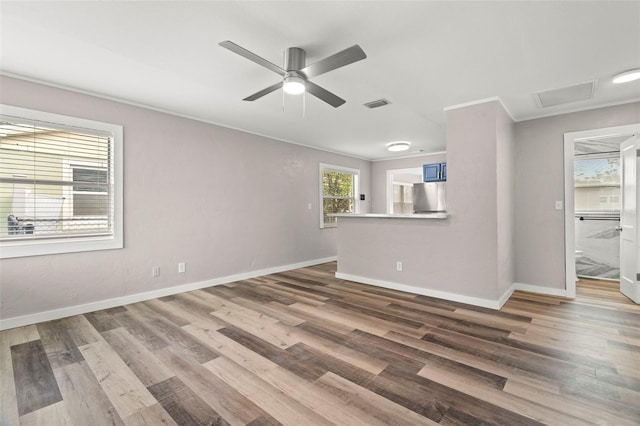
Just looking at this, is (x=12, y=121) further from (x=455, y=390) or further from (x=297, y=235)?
(x=455, y=390)

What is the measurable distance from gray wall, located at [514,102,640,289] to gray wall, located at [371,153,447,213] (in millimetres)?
3039

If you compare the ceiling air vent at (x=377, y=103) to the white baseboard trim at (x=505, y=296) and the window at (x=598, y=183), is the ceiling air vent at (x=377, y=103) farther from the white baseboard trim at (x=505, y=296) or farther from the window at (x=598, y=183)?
the window at (x=598, y=183)

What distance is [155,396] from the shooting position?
5.83 feet

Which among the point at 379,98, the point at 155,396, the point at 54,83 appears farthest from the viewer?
the point at 379,98

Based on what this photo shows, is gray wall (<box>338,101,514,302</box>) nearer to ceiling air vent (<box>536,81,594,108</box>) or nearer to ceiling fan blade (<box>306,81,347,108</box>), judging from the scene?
ceiling air vent (<box>536,81,594,108</box>)

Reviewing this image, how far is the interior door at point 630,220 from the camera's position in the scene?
3.47 meters

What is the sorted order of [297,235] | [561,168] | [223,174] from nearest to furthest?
[561,168] < [223,174] < [297,235]

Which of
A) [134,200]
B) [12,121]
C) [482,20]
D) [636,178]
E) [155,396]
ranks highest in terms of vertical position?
[482,20]

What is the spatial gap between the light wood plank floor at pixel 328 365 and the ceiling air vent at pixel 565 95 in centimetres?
240

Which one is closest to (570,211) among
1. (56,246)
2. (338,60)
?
(338,60)

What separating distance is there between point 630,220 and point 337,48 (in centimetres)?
421

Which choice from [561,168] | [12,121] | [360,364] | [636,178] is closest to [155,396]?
[360,364]

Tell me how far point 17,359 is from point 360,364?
2.63m

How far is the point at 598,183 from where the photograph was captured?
5184 mm
